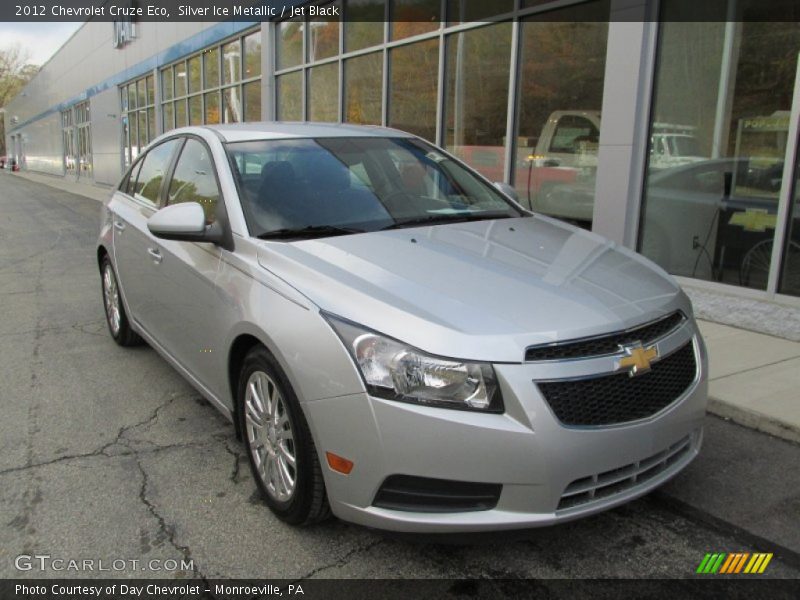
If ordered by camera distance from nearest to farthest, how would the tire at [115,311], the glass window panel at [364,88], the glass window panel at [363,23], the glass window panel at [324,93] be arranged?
the tire at [115,311] → the glass window panel at [363,23] → the glass window panel at [364,88] → the glass window panel at [324,93]

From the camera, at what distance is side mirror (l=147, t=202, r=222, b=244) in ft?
10.8

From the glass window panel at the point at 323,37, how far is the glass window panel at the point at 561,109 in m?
5.47

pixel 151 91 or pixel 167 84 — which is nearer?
pixel 167 84

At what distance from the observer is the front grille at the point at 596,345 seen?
2373 mm

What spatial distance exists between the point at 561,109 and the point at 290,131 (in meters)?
4.83

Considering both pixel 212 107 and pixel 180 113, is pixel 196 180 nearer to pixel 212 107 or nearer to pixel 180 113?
pixel 212 107

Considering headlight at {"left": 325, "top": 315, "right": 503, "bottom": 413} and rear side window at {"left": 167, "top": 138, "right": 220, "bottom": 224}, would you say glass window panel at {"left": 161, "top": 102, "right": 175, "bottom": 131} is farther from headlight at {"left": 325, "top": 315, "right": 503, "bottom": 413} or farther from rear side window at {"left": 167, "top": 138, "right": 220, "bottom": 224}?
headlight at {"left": 325, "top": 315, "right": 503, "bottom": 413}

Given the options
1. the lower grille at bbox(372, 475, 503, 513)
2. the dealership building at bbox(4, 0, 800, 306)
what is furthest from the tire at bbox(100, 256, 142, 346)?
the dealership building at bbox(4, 0, 800, 306)

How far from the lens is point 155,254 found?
418 cm

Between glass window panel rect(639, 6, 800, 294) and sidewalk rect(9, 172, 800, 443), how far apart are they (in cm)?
68

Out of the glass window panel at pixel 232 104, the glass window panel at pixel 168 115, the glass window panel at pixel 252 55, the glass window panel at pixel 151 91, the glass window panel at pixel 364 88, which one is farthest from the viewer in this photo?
the glass window panel at pixel 151 91

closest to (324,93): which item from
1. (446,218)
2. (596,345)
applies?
(446,218)

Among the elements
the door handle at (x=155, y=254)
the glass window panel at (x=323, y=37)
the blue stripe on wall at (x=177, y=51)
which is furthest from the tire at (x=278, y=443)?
the blue stripe on wall at (x=177, y=51)

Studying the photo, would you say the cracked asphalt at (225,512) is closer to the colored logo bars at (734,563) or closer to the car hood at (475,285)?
the colored logo bars at (734,563)
